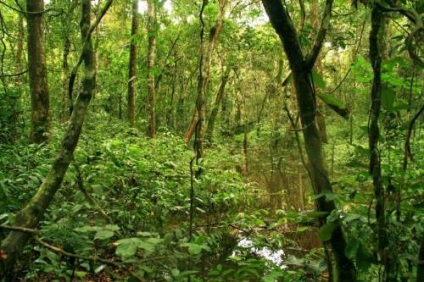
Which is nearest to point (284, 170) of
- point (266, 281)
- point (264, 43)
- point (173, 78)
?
point (264, 43)

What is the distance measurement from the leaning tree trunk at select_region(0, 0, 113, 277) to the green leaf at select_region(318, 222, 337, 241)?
1450mm

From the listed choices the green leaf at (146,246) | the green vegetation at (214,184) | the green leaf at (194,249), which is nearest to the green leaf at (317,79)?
the green vegetation at (214,184)

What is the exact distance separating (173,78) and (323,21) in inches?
609

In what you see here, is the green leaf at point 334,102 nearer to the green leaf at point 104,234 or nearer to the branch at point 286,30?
the branch at point 286,30

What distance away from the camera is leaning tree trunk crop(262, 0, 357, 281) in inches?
96.6

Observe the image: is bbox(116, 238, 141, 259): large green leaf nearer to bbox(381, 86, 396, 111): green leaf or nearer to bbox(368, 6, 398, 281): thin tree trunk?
bbox(368, 6, 398, 281): thin tree trunk

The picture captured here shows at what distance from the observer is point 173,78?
17625 mm

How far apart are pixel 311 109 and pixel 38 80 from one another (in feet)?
18.0

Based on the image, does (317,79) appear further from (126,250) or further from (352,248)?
(126,250)

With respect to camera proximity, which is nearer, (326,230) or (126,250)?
(126,250)

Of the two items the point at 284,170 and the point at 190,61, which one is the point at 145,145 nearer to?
the point at 284,170

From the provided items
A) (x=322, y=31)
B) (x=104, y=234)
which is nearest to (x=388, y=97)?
(x=322, y=31)

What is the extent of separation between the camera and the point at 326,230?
2.29 metres

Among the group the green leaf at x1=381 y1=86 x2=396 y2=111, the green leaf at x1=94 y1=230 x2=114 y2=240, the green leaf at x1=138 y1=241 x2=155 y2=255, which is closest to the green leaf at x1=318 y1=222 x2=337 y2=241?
the green leaf at x1=381 y1=86 x2=396 y2=111
